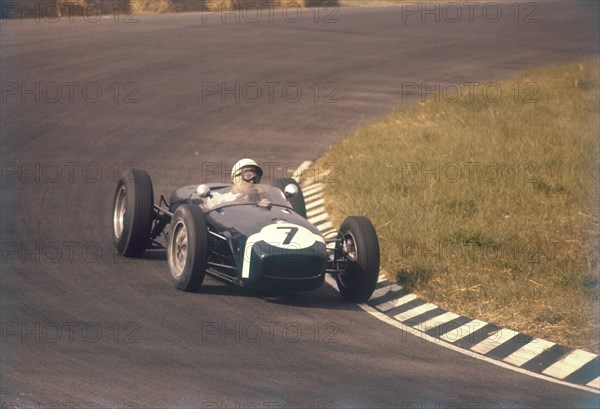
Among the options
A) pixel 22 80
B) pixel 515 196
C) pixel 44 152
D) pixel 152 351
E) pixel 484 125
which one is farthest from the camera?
pixel 22 80

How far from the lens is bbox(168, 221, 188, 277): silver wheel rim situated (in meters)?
13.6

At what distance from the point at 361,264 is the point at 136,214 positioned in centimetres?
314

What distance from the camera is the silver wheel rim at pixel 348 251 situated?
44.2ft

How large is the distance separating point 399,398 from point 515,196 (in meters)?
8.64

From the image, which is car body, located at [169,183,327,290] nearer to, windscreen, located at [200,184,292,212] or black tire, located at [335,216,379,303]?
windscreen, located at [200,184,292,212]

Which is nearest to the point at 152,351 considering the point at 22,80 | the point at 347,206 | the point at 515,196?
the point at 347,206

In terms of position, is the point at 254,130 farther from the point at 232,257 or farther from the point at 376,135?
the point at 232,257

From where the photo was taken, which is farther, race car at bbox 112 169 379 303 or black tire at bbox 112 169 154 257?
black tire at bbox 112 169 154 257

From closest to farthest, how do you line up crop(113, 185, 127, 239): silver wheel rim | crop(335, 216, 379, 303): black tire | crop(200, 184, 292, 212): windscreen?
crop(335, 216, 379, 303): black tire < crop(200, 184, 292, 212): windscreen < crop(113, 185, 127, 239): silver wheel rim

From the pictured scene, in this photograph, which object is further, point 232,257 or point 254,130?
point 254,130

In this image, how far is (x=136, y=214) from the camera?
14375 mm

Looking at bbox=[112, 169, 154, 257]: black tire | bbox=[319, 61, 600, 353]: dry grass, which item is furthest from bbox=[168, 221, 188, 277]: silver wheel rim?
bbox=[319, 61, 600, 353]: dry grass

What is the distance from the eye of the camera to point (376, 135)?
914 inches

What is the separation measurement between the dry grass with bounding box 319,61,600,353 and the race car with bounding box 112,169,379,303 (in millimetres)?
1251
